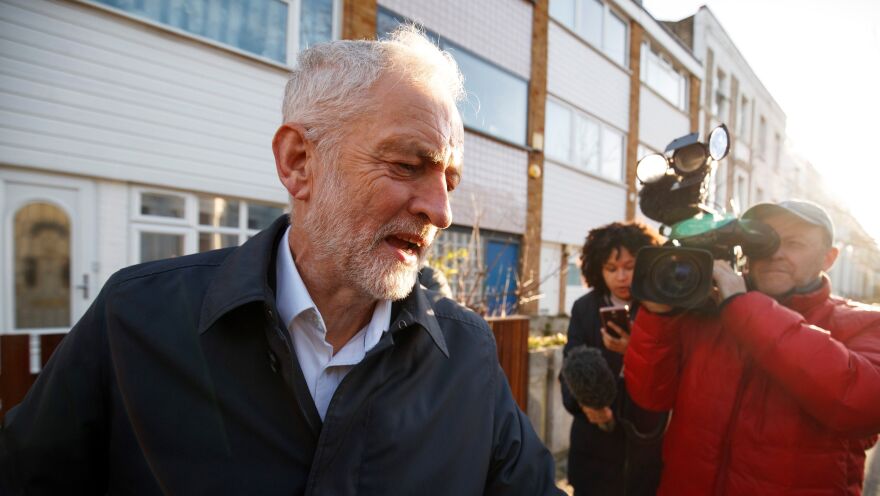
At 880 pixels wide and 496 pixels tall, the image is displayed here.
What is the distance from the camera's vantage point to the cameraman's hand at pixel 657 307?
1.76 m

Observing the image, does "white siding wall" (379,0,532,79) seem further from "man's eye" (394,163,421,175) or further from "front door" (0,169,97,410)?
"man's eye" (394,163,421,175)

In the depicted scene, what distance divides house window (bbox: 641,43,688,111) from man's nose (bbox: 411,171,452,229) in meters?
13.5

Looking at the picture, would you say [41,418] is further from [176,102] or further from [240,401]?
[176,102]

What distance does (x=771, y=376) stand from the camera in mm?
1644

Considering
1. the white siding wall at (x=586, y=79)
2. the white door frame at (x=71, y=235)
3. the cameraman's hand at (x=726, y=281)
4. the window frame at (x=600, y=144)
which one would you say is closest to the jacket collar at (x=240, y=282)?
the cameraman's hand at (x=726, y=281)

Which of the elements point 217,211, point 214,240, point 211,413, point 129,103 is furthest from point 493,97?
point 211,413

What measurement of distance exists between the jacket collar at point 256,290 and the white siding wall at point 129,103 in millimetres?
4454

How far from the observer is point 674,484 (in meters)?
1.82

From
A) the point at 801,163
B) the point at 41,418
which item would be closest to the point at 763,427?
the point at 41,418

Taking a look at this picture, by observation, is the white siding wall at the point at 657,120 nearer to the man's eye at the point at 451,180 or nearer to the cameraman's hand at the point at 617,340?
the cameraman's hand at the point at 617,340

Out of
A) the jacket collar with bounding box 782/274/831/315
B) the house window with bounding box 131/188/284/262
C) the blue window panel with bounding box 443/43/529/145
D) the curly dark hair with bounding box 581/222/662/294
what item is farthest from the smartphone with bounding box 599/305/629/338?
the blue window panel with bounding box 443/43/529/145

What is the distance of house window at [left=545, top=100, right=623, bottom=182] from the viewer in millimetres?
10117

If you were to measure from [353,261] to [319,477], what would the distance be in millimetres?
507

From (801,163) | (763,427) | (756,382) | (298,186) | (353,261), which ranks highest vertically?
(801,163)
